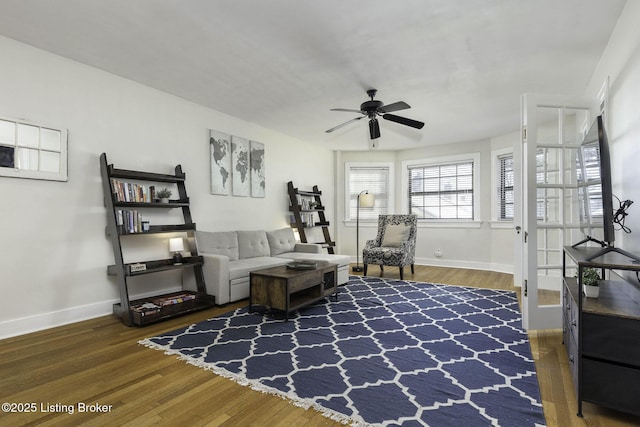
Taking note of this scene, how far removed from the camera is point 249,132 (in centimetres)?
513

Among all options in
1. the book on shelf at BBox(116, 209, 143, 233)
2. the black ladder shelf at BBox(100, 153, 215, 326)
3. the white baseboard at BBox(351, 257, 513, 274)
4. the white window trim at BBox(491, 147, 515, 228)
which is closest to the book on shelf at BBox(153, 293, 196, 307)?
the black ladder shelf at BBox(100, 153, 215, 326)

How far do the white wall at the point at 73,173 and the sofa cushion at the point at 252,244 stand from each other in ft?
2.07

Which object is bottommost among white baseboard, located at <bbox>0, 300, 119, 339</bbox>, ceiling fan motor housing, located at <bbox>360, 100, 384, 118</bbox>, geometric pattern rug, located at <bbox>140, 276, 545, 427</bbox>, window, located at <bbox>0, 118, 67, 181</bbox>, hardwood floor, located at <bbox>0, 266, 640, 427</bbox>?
hardwood floor, located at <bbox>0, 266, 640, 427</bbox>

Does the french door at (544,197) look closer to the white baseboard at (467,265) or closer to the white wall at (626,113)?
the white wall at (626,113)

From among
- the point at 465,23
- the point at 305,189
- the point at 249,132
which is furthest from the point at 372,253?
the point at 465,23

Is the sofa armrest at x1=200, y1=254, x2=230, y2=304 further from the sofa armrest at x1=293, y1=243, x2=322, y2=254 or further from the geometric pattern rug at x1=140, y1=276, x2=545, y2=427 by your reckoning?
the sofa armrest at x1=293, y1=243, x2=322, y2=254

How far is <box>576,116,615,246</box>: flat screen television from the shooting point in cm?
198

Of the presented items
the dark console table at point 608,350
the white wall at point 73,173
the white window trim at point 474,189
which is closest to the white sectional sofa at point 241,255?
the white wall at point 73,173

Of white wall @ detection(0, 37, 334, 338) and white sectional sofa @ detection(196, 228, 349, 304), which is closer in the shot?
white wall @ detection(0, 37, 334, 338)

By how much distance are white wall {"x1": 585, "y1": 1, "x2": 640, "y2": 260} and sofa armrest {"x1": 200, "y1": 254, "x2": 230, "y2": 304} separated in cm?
348

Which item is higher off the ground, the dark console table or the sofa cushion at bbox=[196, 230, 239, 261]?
the sofa cushion at bbox=[196, 230, 239, 261]

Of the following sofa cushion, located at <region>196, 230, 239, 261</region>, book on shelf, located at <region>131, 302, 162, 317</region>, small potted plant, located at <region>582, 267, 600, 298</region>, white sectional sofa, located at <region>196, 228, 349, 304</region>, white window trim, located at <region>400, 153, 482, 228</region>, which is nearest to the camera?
small potted plant, located at <region>582, 267, 600, 298</region>

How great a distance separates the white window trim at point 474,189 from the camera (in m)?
6.21

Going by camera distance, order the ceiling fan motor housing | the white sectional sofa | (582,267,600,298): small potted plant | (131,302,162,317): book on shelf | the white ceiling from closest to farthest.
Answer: (582,267,600,298): small potted plant < the white ceiling < (131,302,162,317): book on shelf < the ceiling fan motor housing < the white sectional sofa
